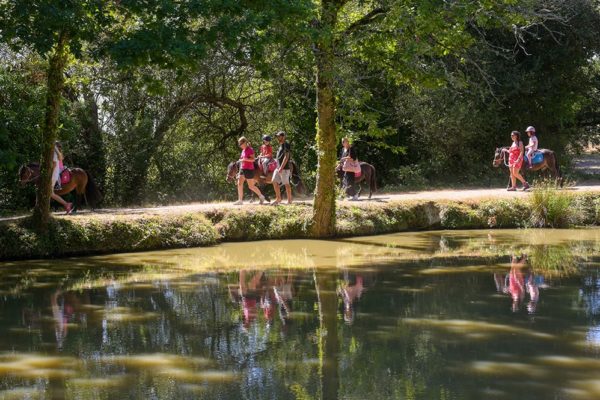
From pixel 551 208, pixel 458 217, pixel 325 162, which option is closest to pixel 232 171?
pixel 325 162

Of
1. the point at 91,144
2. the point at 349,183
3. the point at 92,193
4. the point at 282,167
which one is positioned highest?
the point at 91,144

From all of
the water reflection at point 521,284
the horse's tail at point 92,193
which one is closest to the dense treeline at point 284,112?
the horse's tail at point 92,193

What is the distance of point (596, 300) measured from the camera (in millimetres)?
10945

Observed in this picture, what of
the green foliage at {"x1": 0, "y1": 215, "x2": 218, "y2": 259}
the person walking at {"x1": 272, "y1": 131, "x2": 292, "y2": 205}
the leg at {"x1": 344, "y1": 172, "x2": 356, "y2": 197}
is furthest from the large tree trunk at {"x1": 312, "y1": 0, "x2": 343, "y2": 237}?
the leg at {"x1": 344, "y1": 172, "x2": 356, "y2": 197}

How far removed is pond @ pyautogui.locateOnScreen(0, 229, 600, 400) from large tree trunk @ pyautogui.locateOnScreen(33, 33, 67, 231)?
115 centimetres

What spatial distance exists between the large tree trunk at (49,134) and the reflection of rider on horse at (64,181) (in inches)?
45.7

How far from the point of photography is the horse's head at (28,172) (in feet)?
58.4

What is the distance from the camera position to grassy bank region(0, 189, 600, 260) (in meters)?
15.6

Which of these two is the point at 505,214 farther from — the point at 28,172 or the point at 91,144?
the point at 91,144

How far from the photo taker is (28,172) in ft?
58.4

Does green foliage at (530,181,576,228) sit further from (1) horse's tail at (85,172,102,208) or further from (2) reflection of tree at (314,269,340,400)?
(1) horse's tail at (85,172,102,208)

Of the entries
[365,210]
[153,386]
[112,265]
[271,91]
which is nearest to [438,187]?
[271,91]

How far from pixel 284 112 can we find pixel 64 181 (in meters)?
8.94

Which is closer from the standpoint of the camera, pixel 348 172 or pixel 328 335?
pixel 328 335
